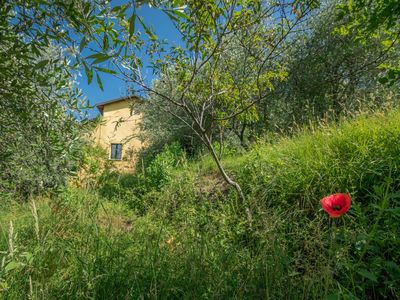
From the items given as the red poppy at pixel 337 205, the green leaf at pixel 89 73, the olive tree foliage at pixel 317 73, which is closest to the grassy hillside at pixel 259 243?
the red poppy at pixel 337 205

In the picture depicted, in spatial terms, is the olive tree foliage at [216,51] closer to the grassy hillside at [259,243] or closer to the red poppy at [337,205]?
the grassy hillside at [259,243]

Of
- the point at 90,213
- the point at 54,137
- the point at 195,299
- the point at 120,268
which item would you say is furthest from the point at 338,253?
the point at 54,137

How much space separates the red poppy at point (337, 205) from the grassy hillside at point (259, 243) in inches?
5.4

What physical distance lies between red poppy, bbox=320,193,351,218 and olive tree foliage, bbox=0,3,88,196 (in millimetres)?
1896

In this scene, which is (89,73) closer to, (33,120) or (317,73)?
(33,120)

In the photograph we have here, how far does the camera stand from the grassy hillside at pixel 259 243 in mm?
1801

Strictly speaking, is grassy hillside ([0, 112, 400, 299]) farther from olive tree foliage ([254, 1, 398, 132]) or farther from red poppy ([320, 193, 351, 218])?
olive tree foliage ([254, 1, 398, 132])

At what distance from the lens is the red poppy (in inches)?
51.4

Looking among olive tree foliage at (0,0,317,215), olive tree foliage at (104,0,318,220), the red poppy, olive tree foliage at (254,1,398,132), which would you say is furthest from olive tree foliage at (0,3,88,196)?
olive tree foliage at (254,1,398,132)

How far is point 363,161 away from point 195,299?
2518 mm

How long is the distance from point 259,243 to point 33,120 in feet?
6.60

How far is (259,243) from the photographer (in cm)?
218

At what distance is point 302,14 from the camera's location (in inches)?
105

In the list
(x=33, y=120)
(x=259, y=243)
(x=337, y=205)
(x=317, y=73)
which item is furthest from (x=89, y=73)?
(x=317, y=73)
